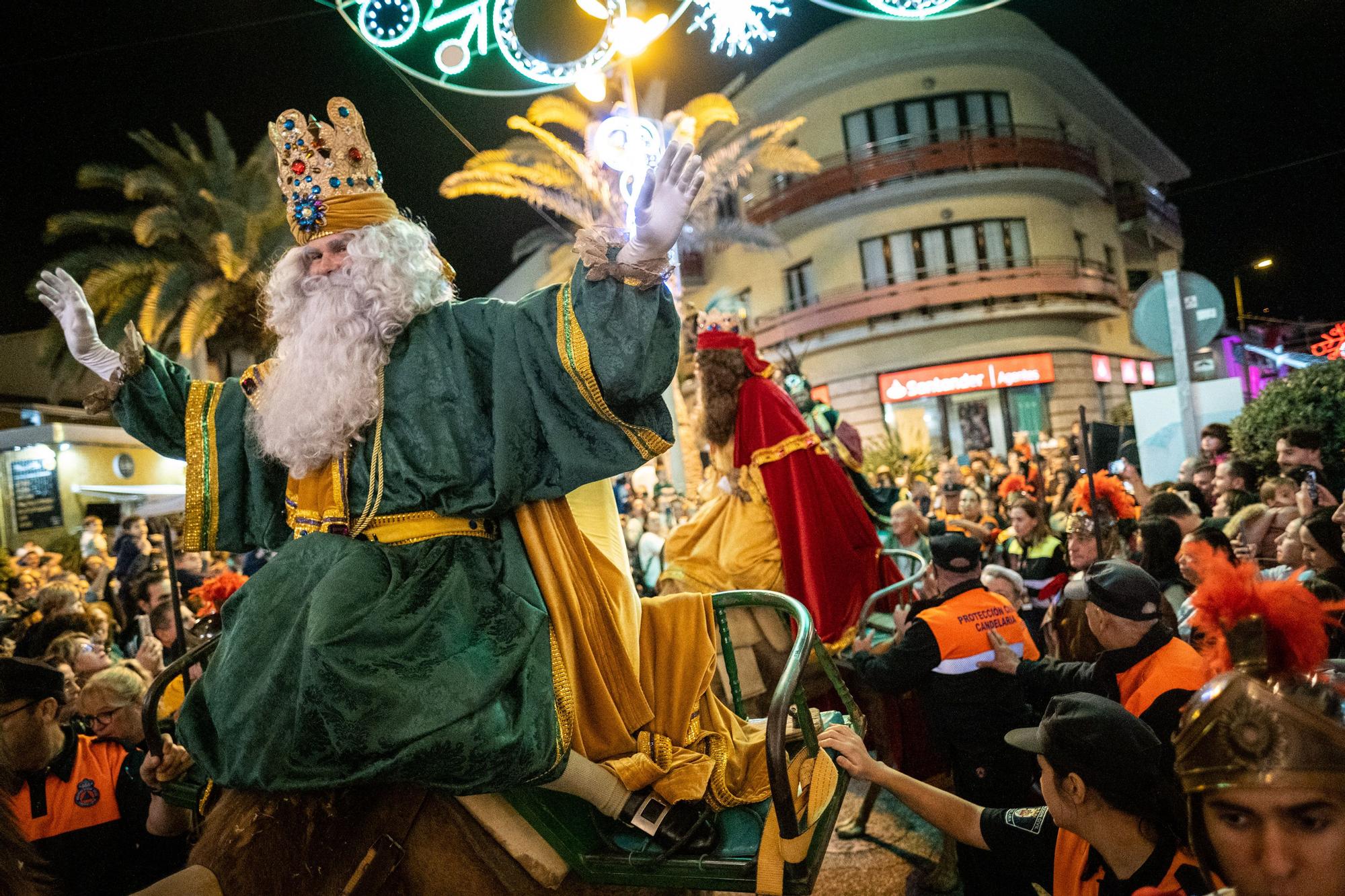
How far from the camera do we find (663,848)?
2330mm

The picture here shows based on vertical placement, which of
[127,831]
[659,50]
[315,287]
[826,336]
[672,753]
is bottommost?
[127,831]

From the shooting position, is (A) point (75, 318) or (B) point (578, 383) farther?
(A) point (75, 318)

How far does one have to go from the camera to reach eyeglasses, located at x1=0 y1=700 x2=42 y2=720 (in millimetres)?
3187

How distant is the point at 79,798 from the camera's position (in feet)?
11.0

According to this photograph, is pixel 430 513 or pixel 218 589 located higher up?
pixel 430 513

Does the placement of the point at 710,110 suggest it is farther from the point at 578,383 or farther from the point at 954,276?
the point at 578,383

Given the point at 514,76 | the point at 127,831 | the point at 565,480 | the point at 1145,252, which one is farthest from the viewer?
the point at 1145,252

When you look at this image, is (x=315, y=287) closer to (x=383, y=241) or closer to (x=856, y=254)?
(x=383, y=241)

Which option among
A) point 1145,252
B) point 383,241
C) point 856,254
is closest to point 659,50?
point 856,254

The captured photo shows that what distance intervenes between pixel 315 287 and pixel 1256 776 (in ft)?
8.74

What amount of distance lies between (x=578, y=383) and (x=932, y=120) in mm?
24831

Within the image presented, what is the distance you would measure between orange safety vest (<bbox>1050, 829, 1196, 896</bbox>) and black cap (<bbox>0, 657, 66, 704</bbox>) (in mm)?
3433

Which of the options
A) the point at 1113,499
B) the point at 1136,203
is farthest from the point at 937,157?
the point at 1113,499

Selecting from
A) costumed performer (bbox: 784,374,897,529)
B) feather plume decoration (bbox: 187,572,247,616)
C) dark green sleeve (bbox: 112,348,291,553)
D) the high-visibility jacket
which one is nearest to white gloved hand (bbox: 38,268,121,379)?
dark green sleeve (bbox: 112,348,291,553)
